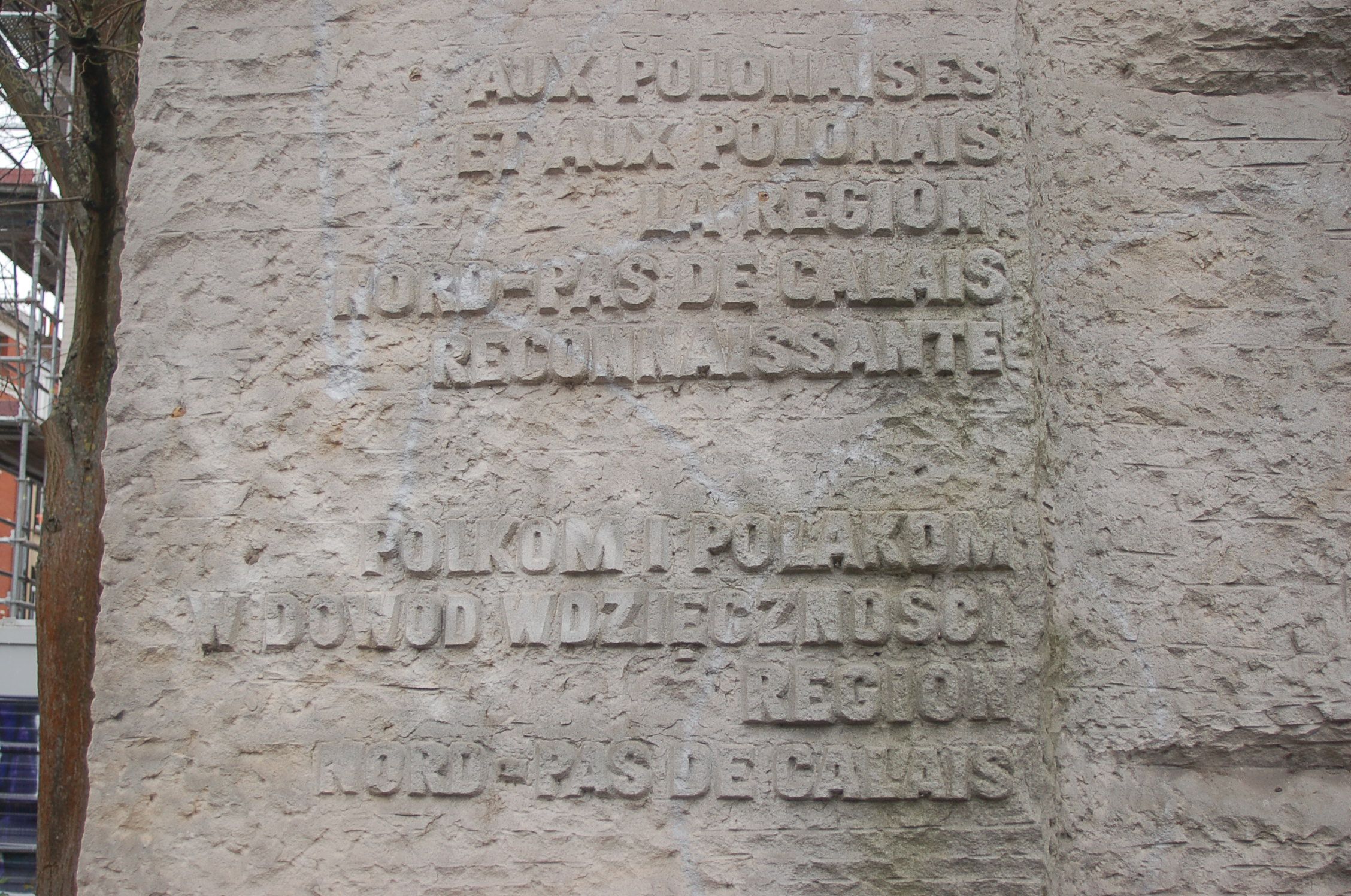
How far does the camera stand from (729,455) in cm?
262

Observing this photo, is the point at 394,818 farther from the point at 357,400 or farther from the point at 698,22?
the point at 698,22

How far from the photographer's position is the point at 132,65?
19.4 ft

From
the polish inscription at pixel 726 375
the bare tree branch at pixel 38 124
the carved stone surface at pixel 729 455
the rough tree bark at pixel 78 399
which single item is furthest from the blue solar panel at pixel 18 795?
the polish inscription at pixel 726 375

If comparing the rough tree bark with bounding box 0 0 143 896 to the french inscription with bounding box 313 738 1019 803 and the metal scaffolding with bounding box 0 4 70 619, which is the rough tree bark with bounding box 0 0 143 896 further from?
the french inscription with bounding box 313 738 1019 803

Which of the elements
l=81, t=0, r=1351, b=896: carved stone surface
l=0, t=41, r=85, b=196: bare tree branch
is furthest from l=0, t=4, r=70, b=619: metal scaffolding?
l=81, t=0, r=1351, b=896: carved stone surface

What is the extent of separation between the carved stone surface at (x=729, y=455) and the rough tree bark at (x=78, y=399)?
2.43m

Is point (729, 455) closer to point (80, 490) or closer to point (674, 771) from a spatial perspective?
point (674, 771)

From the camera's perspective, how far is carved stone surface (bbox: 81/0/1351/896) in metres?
2.51

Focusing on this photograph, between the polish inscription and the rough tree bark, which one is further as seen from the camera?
the rough tree bark

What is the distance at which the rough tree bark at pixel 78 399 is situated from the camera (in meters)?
4.96

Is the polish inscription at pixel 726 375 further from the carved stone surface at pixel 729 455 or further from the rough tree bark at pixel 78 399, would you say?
the rough tree bark at pixel 78 399

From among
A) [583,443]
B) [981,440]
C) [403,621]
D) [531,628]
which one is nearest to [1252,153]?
[981,440]

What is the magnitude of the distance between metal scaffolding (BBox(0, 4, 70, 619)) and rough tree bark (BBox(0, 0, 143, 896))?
0.20 metres

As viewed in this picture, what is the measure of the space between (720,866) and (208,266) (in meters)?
1.82
